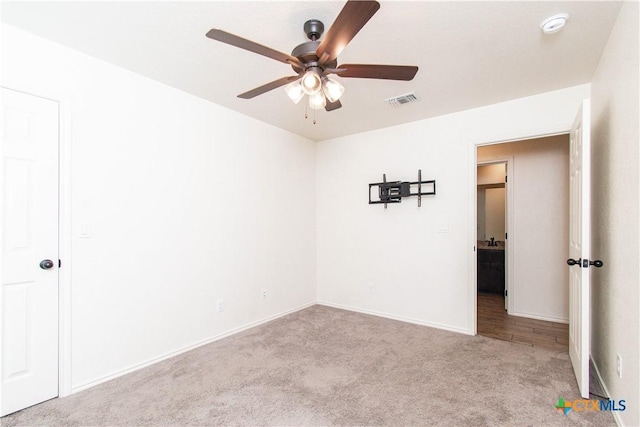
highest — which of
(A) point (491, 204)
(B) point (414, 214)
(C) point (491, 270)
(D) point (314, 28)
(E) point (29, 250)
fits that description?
(D) point (314, 28)

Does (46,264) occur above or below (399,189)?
below

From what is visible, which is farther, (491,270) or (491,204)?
(491,204)

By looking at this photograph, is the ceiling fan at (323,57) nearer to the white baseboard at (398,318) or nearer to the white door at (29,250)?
the white door at (29,250)

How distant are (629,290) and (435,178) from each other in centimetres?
213

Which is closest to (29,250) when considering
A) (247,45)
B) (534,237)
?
(247,45)

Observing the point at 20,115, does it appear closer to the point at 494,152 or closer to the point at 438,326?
the point at 438,326

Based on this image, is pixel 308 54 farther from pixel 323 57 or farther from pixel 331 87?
pixel 331 87

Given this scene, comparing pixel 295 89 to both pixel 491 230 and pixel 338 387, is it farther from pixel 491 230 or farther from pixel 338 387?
pixel 491 230

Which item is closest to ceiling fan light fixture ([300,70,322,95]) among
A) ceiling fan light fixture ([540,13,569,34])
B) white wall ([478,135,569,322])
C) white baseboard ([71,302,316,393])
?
ceiling fan light fixture ([540,13,569,34])

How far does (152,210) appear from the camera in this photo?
2.68 metres

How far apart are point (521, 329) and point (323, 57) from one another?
11.9ft

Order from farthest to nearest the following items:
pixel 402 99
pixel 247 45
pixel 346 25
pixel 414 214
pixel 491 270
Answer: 1. pixel 491 270
2. pixel 414 214
3. pixel 402 99
4. pixel 247 45
5. pixel 346 25

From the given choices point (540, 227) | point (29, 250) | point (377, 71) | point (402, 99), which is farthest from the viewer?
point (540, 227)

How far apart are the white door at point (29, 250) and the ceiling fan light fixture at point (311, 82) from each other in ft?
6.09
